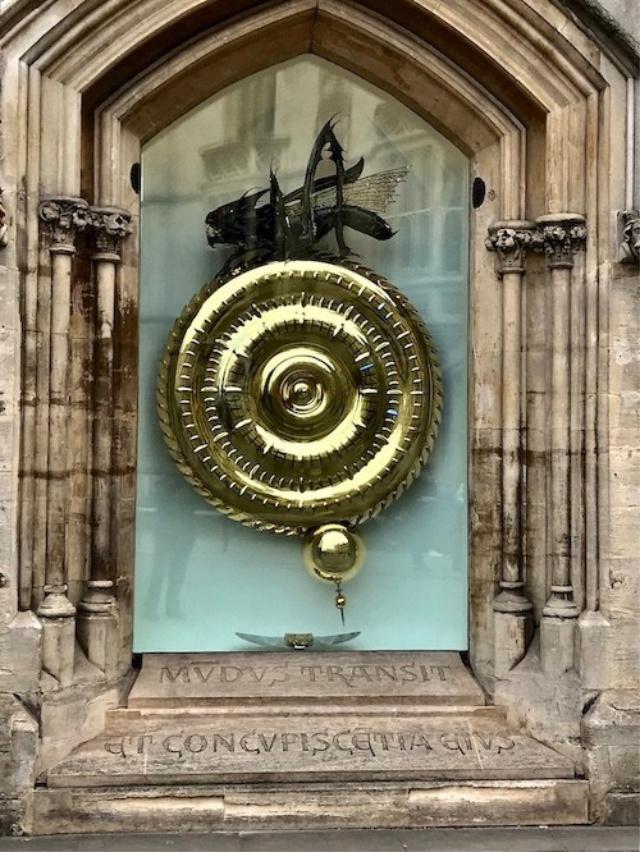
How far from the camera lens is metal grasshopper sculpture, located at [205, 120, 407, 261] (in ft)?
15.3

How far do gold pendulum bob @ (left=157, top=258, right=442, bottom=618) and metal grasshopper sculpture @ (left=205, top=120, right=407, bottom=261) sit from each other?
109 mm

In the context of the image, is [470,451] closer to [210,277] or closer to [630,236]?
[630,236]

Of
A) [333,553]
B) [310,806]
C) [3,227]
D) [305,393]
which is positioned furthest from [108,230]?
[310,806]

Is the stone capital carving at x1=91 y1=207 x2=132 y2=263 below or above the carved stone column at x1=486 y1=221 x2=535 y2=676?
above

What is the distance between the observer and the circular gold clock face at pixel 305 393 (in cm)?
461

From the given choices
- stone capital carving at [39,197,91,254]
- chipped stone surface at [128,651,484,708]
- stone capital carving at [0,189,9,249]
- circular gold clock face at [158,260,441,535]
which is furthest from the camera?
circular gold clock face at [158,260,441,535]

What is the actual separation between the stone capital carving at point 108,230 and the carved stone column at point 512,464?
1.67 meters

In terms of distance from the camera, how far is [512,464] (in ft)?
14.9

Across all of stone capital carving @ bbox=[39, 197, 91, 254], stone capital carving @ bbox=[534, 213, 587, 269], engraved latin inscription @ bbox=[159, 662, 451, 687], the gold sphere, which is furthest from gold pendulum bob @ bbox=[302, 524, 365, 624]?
stone capital carving @ bbox=[39, 197, 91, 254]

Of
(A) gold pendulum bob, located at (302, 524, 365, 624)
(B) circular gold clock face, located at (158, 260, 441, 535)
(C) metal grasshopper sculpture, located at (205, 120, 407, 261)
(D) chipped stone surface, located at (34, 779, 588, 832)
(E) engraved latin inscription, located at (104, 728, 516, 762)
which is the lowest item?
(D) chipped stone surface, located at (34, 779, 588, 832)

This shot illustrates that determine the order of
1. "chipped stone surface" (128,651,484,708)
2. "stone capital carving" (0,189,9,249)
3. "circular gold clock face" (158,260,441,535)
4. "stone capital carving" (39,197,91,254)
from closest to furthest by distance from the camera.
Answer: "stone capital carving" (0,189,9,249), "stone capital carving" (39,197,91,254), "chipped stone surface" (128,651,484,708), "circular gold clock face" (158,260,441,535)

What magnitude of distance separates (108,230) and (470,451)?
1.93m

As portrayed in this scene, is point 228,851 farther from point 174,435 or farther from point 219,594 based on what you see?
Result: point 174,435

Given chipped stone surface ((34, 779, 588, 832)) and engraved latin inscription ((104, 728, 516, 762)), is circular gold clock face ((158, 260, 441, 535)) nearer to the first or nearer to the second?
engraved latin inscription ((104, 728, 516, 762))
